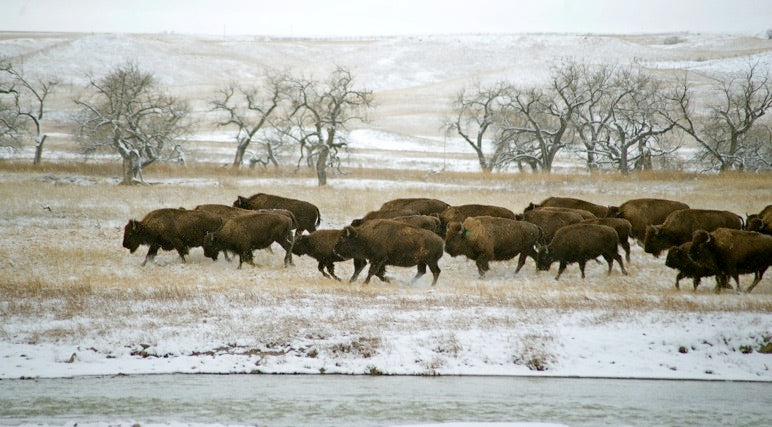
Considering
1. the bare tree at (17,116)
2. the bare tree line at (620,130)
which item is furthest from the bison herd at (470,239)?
the bare tree at (17,116)

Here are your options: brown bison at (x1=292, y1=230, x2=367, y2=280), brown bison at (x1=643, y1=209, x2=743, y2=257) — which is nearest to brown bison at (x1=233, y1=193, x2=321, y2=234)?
brown bison at (x1=292, y1=230, x2=367, y2=280)

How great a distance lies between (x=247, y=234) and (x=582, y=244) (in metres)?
6.99

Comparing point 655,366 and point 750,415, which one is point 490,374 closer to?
point 655,366

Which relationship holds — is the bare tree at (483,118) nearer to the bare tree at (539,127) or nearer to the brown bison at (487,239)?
the bare tree at (539,127)

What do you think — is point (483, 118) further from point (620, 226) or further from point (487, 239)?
point (487, 239)

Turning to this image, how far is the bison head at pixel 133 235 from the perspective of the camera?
17625 millimetres

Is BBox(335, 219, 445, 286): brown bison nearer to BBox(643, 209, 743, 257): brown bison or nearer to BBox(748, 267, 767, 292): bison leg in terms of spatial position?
BBox(643, 209, 743, 257): brown bison

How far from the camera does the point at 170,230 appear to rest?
1747cm

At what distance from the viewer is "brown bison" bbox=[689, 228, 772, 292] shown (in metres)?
14.2

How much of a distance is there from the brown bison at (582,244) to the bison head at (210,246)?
708 cm

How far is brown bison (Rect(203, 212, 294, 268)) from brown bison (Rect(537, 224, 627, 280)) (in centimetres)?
566

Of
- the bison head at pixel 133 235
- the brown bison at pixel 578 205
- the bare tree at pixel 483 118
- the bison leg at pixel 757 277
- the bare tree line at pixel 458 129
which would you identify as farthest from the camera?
the bare tree at pixel 483 118

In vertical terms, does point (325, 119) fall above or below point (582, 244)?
above

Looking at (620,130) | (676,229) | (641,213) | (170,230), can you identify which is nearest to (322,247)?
(170,230)
